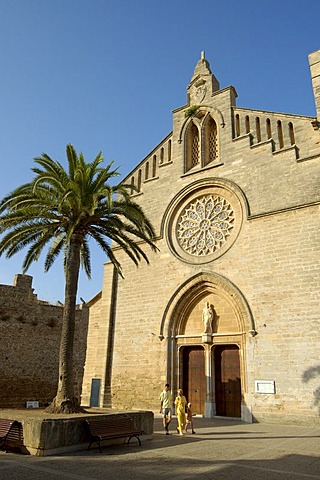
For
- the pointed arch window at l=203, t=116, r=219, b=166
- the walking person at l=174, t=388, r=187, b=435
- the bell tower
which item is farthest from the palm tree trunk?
the bell tower

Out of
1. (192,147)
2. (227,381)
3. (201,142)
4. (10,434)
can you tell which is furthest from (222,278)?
(10,434)

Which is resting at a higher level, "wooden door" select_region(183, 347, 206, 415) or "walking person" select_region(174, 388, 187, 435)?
"wooden door" select_region(183, 347, 206, 415)

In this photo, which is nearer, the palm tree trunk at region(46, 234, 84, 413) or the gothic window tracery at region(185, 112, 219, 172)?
the palm tree trunk at region(46, 234, 84, 413)

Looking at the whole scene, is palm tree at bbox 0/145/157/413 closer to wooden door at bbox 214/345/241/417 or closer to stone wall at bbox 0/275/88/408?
wooden door at bbox 214/345/241/417

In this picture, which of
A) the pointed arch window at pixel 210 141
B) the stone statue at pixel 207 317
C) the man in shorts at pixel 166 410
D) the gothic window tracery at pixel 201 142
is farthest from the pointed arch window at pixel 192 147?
the man in shorts at pixel 166 410

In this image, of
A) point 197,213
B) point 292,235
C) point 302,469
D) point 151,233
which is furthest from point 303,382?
point 197,213

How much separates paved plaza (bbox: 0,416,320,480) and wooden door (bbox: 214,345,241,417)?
14.1 feet

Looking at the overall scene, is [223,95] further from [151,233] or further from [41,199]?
[41,199]

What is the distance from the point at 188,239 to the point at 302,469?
11.6 metres

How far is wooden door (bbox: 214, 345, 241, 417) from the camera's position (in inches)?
571

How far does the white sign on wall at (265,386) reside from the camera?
12953 millimetres

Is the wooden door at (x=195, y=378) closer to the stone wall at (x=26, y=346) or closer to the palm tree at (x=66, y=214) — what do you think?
the palm tree at (x=66, y=214)

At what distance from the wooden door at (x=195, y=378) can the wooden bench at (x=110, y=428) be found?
681 cm

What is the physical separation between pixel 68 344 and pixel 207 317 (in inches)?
276
